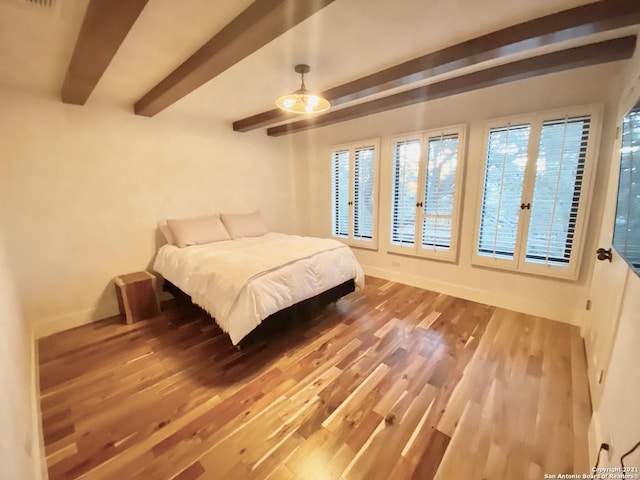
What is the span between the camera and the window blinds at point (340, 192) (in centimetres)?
411

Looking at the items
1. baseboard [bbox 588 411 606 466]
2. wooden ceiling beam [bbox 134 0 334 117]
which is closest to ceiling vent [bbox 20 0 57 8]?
wooden ceiling beam [bbox 134 0 334 117]

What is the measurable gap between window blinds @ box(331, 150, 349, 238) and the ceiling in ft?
5.60

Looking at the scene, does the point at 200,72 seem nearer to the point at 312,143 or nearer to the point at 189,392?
the point at 189,392

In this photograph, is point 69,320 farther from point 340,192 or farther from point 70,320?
point 340,192

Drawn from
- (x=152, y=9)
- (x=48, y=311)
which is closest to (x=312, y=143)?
(x=152, y=9)

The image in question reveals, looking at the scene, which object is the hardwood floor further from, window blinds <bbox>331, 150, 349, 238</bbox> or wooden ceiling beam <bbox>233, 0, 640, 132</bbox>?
wooden ceiling beam <bbox>233, 0, 640, 132</bbox>

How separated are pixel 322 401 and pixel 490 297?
7.68ft

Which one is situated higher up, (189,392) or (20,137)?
(20,137)

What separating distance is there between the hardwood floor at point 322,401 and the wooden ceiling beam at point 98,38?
7.10 feet

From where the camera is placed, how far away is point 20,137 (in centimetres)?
229

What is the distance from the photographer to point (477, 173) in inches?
115

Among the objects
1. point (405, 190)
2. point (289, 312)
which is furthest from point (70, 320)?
point (405, 190)

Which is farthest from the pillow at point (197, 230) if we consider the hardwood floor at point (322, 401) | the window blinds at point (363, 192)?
the window blinds at point (363, 192)

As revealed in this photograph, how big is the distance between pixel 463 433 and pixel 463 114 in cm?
301
